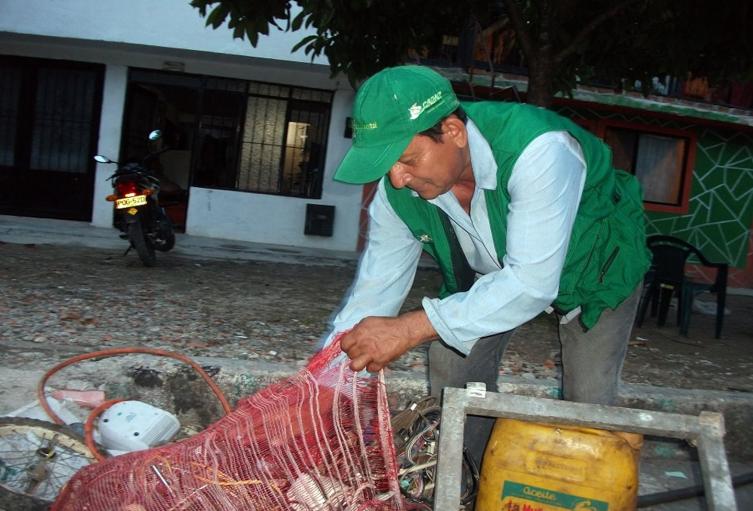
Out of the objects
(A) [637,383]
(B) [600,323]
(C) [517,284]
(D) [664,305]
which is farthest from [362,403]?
(D) [664,305]

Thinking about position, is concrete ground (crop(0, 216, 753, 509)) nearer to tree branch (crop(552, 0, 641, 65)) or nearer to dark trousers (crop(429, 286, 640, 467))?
dark trousers (crop(429, 286, 640, 467))

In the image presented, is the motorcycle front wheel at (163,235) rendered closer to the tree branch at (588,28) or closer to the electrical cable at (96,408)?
the tree branch at (588,28)

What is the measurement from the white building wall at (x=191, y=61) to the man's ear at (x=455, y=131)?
807 cm

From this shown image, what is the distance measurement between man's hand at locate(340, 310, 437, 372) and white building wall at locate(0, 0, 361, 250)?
834 centimetres

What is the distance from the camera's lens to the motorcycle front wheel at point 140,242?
7004 mm

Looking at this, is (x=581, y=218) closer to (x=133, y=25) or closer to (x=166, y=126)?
(x=133, y=25)

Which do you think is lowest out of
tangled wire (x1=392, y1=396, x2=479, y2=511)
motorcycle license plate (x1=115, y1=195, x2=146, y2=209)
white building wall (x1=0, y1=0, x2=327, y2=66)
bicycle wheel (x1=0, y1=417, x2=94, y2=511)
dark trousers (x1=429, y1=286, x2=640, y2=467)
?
bicycle wheel (x1=0, y1=417, x2=94, y2=511)

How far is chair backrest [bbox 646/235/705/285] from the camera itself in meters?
6.41

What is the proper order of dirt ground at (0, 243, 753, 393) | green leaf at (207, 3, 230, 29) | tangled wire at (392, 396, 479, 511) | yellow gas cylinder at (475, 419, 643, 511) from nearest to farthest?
1. yellow gas cylinder at (475, 419, 643, 511)
2. tangled wire at (392, 396, 479, 511)
3. dirt ground at (0, 243, 753, 393)
4. green leaf at (207, 3, 230, 29)

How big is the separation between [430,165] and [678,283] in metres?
5.31

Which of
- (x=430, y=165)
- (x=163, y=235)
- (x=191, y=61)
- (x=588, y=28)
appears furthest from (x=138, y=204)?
(x=430, y=165)

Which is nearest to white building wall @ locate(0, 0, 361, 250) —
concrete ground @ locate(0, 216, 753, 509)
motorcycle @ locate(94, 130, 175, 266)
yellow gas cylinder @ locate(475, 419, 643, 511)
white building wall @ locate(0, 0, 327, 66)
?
white building wall @ locate(0, 0, 327, 66)

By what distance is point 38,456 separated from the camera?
2598 millimetres

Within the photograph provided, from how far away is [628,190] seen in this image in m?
2.24
